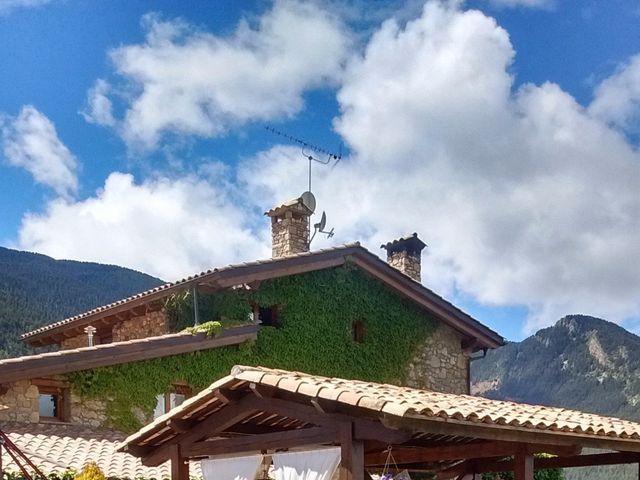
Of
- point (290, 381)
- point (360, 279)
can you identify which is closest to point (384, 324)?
point (360, 279)

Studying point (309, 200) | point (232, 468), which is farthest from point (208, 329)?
point (232, 468)

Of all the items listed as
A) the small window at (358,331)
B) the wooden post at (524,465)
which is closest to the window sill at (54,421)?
the small window at (358,331)

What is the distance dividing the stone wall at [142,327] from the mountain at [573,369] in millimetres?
18869

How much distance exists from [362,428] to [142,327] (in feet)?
35.5

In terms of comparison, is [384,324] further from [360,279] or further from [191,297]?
[191,297]

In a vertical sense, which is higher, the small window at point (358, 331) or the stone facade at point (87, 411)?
the small window at point (358, 331)

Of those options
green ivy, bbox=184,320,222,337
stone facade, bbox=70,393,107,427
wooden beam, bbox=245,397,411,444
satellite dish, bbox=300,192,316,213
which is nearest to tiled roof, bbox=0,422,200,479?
stone facade, bbox=70,393,107,427

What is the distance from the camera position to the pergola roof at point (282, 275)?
16.0m

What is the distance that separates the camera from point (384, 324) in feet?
61.5

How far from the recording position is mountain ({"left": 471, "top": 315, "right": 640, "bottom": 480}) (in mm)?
33781

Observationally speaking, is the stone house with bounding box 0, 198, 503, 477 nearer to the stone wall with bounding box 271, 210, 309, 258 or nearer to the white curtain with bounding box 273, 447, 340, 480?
the stone wall with bounding box 271, 210, 309, 258

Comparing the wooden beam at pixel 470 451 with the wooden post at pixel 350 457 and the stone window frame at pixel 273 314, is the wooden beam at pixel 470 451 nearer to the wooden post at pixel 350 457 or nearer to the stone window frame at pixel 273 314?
the wooden post at pixel 350 457

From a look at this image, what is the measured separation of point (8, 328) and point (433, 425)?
2589cm

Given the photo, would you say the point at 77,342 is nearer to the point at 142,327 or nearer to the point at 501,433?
the point at 142,327
